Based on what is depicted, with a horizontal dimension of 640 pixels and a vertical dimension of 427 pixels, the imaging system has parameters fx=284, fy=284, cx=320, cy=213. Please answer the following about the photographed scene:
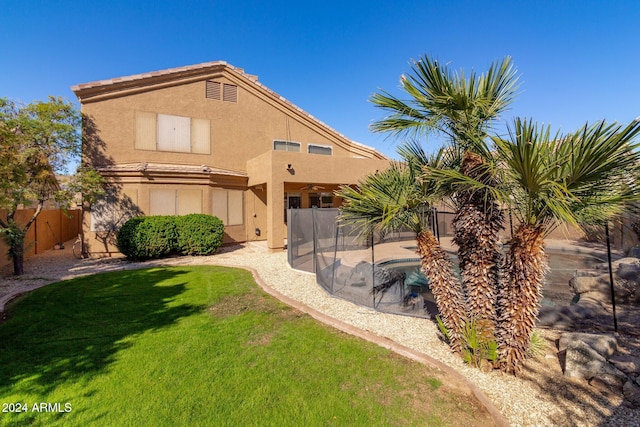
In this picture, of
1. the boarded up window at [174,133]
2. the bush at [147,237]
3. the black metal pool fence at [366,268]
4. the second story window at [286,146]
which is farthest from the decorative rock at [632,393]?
the boarded up window at [174,133]

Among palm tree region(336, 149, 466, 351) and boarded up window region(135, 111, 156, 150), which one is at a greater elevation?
boarded up window region(135, 111, 156, 150)

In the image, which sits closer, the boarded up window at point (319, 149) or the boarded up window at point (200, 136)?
the boarded up window at point (200, 136)

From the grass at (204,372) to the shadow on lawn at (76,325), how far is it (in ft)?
0.08

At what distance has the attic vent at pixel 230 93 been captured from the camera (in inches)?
626

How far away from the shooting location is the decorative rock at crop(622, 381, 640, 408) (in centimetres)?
315

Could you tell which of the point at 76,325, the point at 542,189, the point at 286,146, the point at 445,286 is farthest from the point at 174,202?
the point at 542,189

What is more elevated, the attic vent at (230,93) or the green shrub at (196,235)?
the attic vent at (230,93)

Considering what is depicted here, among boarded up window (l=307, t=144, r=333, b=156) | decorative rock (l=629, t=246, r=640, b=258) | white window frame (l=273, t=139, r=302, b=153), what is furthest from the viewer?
boarded up window (l=307, t=144, r=333, b=156)

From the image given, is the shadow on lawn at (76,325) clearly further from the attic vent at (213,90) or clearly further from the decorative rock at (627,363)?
the attic vent at (213,90)

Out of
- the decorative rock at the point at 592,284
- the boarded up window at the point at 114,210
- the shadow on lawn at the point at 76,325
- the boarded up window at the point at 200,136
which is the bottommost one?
the shadow on lawn at the point at 76,325

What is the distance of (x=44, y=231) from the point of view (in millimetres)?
14680

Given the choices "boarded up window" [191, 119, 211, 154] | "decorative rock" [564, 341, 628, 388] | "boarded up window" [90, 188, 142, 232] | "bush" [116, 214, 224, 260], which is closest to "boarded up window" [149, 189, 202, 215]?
"boarded up window" [90, 188, 142, 232]

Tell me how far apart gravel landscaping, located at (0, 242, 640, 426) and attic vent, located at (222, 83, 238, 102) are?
10983 millimetres

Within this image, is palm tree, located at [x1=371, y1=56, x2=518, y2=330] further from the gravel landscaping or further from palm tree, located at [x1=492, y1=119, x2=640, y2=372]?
the gravel landscaping
